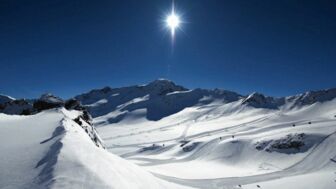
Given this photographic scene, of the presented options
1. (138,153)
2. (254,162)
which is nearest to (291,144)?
(254,162)

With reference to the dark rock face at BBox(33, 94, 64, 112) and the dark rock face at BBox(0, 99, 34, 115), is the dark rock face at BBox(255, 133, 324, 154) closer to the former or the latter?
the dark rock face at BBox(33, 94, 64, 112)

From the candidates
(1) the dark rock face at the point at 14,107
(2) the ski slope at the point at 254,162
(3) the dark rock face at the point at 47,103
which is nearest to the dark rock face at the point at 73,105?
(3) the dark rock face at the point at 47,103

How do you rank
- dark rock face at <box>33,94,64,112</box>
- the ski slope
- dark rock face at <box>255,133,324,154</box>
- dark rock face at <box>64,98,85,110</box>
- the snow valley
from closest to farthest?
the snow valley < the ski slope < dark rock face at <box>33,94,64,112</box> < dark rock face at <box>64,98,85,110</box> < dark rock face at <box>255,133,324,154</box>

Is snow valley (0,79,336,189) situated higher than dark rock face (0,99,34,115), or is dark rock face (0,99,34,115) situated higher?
dark rock face (0,99,34,115)

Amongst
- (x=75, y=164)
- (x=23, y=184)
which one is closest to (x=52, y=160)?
(x=75, y=164)

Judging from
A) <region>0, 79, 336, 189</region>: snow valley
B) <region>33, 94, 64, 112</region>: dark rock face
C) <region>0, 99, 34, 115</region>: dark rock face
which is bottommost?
<region>0, 79, 336, 189</region>: snow valley

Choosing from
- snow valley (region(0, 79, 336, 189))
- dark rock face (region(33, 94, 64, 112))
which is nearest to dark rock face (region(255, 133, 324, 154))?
snow valley (region(0, 79, 336, 189))

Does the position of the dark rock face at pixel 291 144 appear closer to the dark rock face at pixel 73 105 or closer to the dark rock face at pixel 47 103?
the dark rock face at pixel 73 105

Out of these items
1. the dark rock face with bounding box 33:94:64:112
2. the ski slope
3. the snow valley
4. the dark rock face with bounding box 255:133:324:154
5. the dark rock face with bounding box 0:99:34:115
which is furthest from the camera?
the dark rock face with bounding box 0:99:34:115

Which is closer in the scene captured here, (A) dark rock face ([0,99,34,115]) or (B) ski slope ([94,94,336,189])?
(B) ski slope ([94,94,336,189])

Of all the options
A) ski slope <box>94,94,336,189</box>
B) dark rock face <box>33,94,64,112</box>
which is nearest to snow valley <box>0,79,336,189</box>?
ski slope <box>94,94,336,189</box>

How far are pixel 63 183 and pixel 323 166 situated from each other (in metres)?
60.0

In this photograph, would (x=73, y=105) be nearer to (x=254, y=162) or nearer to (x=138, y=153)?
A: (x=254, y=162)

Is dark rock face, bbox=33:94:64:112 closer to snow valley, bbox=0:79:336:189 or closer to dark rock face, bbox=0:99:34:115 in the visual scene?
snow valley, bbox=0:79:336:189
